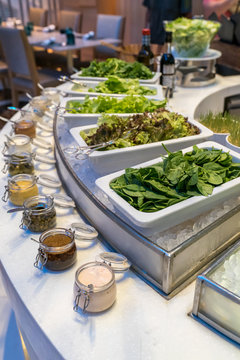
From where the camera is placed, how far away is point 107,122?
1298 mm

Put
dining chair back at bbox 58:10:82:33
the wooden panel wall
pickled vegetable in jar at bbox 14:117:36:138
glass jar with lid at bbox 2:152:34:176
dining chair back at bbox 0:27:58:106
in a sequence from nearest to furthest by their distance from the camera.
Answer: glass jar with lid at bbox 2:152:34:176 < pickled vegetable in jar at bbox 14:117:36:138 < dining chair back at bbox 0:27:58:106 < dining chair back at bbox 58:10:82:33 < the wooden panel wall

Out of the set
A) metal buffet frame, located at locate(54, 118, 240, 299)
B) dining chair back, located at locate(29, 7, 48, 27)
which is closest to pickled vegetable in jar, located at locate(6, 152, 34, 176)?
metal buffet frame, located at locate(54, 118, 240, 299)

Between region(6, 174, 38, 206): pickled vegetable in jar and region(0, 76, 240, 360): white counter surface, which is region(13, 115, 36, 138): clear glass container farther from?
region(0, 76, 240, 360): white counter surface

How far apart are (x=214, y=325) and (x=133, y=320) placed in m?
0.19

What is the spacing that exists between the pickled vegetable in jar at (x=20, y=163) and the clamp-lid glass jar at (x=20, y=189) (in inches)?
4.3

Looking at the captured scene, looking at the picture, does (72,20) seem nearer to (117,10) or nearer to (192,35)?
(117,10)

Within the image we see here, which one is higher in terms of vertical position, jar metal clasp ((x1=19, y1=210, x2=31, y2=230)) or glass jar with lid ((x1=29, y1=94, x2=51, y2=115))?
glass jar with lid ((x1=29, y1=94, x2=51, y2=115))

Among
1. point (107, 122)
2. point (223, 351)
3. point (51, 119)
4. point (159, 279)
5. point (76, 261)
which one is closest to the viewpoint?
point (223, 351)

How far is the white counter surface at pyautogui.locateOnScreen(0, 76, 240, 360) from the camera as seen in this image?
754 millimetres

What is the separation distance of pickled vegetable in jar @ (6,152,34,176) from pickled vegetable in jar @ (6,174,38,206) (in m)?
0.11

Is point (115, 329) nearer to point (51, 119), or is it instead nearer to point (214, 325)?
point (214, 325)

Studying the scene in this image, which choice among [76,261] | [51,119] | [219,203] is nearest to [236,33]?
[51,119]

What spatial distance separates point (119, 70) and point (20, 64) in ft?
7.66

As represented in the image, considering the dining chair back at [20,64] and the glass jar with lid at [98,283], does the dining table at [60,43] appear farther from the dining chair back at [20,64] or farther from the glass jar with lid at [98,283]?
the glass jar with lid at [98,283]
